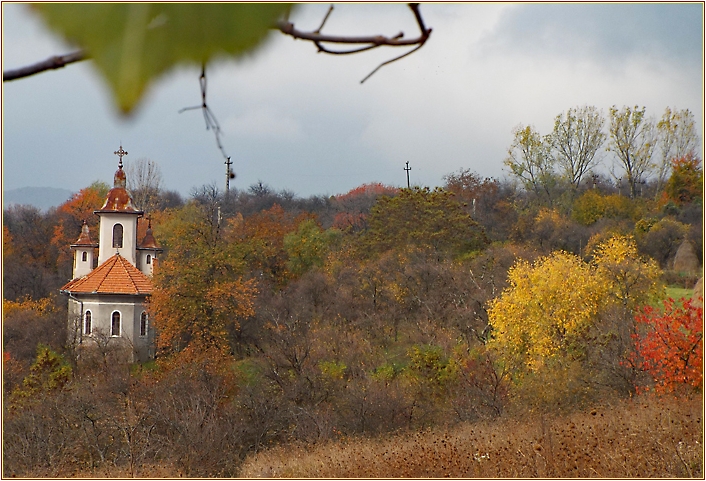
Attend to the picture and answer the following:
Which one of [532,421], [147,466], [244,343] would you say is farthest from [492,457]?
[244,343]

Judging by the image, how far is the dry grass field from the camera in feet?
21.3

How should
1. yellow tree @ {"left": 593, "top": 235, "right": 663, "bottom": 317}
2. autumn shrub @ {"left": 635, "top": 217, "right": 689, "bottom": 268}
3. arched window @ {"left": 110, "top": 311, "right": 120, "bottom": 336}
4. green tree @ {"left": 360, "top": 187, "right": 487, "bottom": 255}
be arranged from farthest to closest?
green tree @ {"left": 360, "top": 187, "right": 487, "bottom": 255}, arched window @ {"left": 110, "top": 311, "right": 120, "bottom": 336}, autumn shrub @ {"left": 635, "top": 217, "right": 689, "bottom": 268}, yellow tree @ {"left": 593, "top": 235, "right": 663, "bottom": 317}

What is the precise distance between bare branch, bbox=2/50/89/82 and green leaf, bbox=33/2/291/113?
1 centimetres

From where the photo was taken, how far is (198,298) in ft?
55.9

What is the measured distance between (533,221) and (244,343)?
9795 mm

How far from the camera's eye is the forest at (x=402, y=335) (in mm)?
9336

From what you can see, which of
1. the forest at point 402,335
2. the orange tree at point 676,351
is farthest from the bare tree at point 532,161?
the orange tree at point 676,351

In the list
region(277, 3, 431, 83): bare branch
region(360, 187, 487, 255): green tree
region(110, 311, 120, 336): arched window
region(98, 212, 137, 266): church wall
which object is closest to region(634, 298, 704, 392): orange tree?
region(277, 3, 431, 83): bare branch

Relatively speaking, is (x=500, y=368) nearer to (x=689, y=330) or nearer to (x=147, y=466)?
(x=689, y=330)

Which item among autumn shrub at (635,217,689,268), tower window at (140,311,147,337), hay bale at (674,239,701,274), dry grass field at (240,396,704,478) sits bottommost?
dry grass field at (240,396,704,478)

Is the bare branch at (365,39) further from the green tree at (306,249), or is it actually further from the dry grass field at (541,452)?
the green tree at (306,249)

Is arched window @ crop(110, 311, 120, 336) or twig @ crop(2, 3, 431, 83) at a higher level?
twig @ crop(2, 3, 431, 83)

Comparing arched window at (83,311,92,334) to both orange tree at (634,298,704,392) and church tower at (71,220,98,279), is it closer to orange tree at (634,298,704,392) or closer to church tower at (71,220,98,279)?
church tower at (71,220,98,279)

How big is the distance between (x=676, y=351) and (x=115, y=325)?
13491mm
